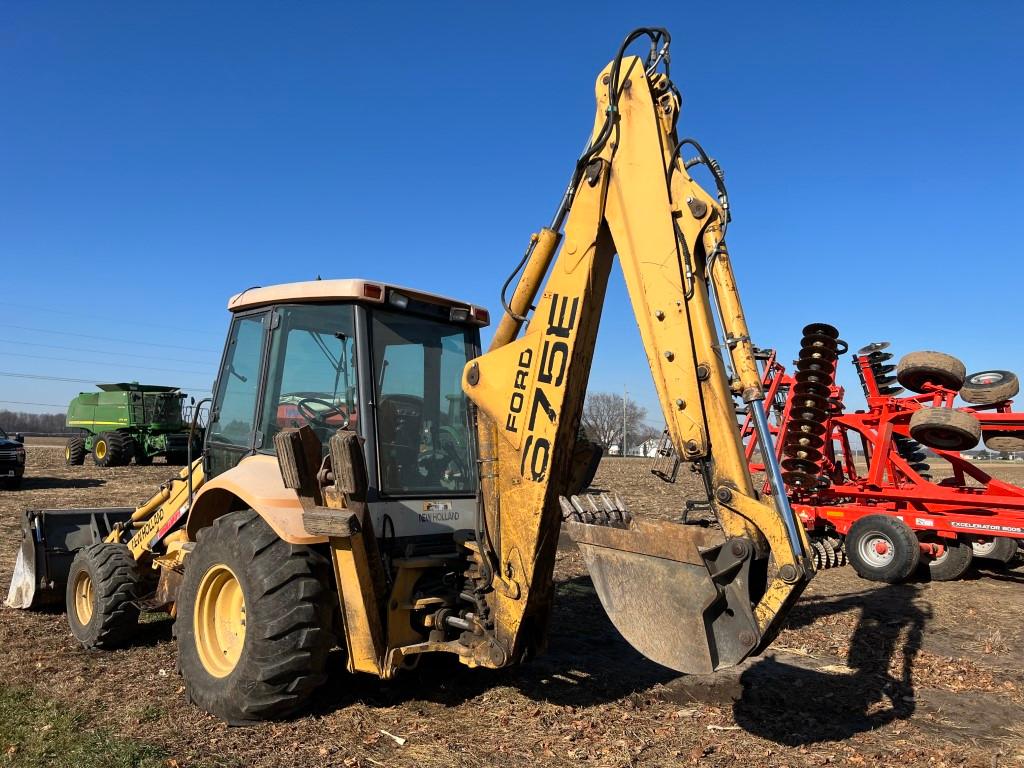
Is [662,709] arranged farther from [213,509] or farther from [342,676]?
[213,509]

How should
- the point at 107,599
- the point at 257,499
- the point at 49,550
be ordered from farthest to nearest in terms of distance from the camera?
the point at 49,550
the point at 107,599
the point at 257,499

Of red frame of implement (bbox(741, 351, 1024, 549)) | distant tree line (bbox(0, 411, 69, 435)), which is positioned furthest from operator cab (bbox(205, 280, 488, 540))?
distant tree line (bbox(0, 411, 69, 435))

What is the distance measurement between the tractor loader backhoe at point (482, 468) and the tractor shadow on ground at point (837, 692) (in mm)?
1471

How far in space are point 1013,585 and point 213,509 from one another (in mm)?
9619

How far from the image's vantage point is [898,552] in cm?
958

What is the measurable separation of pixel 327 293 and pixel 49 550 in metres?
4.07

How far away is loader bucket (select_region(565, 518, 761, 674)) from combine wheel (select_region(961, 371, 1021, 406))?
28.4 ft

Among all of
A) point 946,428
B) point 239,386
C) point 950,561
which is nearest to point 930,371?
point 946,428

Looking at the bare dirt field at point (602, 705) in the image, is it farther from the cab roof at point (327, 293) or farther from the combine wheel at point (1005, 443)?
the combine wheel at point (1005, 443)

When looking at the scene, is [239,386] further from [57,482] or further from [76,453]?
[76,453]

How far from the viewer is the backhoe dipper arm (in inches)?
131

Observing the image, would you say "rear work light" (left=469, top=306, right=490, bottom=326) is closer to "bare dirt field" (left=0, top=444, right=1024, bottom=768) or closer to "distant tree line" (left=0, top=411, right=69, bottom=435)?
"bare dirt field" (left=0, top=444, right=1024, bottom=768)

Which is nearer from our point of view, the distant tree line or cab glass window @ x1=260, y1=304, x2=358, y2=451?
cab glass window @ x1=260, y1=304, x2=358, y2=451

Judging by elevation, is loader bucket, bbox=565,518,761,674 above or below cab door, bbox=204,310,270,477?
below
